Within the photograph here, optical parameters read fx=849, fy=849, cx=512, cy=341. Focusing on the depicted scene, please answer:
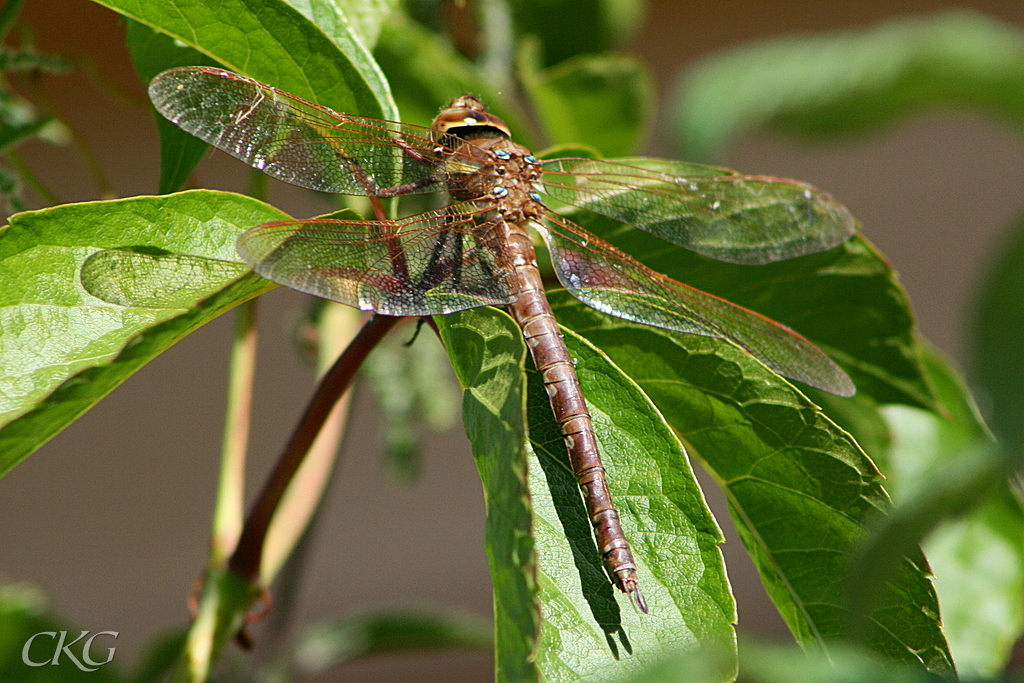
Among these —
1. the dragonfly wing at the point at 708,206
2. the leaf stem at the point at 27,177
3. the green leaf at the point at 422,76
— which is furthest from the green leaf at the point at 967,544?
the leaf stem at the point at 27,177

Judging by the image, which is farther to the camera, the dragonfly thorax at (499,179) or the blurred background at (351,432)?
the blurred background at (351,432)

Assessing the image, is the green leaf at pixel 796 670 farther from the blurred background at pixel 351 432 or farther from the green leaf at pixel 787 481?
the blurred background at pixel 351 432

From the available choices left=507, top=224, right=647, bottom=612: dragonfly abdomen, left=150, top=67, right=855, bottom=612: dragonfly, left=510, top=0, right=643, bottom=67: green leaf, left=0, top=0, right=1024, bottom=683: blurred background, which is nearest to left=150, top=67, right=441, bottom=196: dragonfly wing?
left=150, top=67, right=855, bottom=612: dragonfly

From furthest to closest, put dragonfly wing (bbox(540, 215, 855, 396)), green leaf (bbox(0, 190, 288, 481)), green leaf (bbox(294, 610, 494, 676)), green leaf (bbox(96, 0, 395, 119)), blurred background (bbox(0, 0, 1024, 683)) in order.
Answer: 1. blurred background (bbox(0, 0, 1024, 683))
2. green leaf (bbox(294, 610, 494, 676))
3. dragonfly wing (bbox(540, 215, 855, 396))
4. green leaf (bbox(96, 0, 395, 119))
5. green leaf (bbox(0, 190, 288, 481))

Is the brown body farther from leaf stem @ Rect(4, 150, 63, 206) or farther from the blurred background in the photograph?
the blurred background

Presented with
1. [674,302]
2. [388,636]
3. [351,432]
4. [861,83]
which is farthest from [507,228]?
[351,432]

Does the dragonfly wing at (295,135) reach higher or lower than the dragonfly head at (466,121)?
lower

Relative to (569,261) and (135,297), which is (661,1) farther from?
(135,297)

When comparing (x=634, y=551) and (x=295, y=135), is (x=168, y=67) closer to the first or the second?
(x=295, y=135)

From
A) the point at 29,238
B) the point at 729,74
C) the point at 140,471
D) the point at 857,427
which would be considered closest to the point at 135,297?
the point at 29,238
